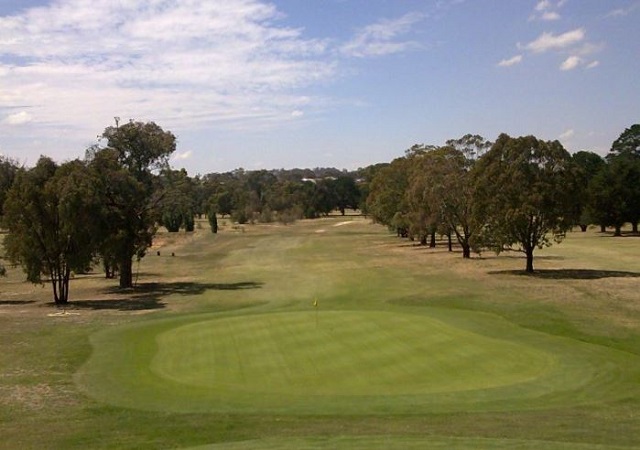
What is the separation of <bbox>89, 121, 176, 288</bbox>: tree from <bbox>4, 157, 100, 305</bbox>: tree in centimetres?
260

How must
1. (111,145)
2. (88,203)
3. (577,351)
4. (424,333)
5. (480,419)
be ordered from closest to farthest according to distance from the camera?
(480,419) < (577,351) < (424,333) < (88,203) < (111,145)

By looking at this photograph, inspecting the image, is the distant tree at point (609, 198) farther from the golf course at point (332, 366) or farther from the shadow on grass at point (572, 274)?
the golf course at point (332, 366)

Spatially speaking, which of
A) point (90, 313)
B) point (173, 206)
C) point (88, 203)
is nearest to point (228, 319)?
point (90, 313)

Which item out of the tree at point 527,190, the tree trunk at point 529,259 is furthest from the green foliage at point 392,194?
the tree at point 527,190

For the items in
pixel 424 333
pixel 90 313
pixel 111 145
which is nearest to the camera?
pixel 424 333

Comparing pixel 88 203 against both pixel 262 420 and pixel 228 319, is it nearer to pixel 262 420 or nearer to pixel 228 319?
pixel 228 319

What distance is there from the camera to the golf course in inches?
622

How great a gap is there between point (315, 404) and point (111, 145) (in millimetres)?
42391

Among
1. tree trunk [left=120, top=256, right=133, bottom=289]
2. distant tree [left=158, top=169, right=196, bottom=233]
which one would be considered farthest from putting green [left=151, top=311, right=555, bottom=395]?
distant tree [left=158, top=169, right=196, bottom=233]

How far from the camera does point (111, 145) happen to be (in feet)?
181

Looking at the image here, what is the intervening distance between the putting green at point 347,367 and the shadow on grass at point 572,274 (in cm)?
2078

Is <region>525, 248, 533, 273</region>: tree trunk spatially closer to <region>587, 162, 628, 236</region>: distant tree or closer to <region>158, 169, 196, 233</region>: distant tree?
<region>158, 169, 196, 233</region>: distant tree

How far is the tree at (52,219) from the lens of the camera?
1645 inches

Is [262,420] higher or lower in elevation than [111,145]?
lower
